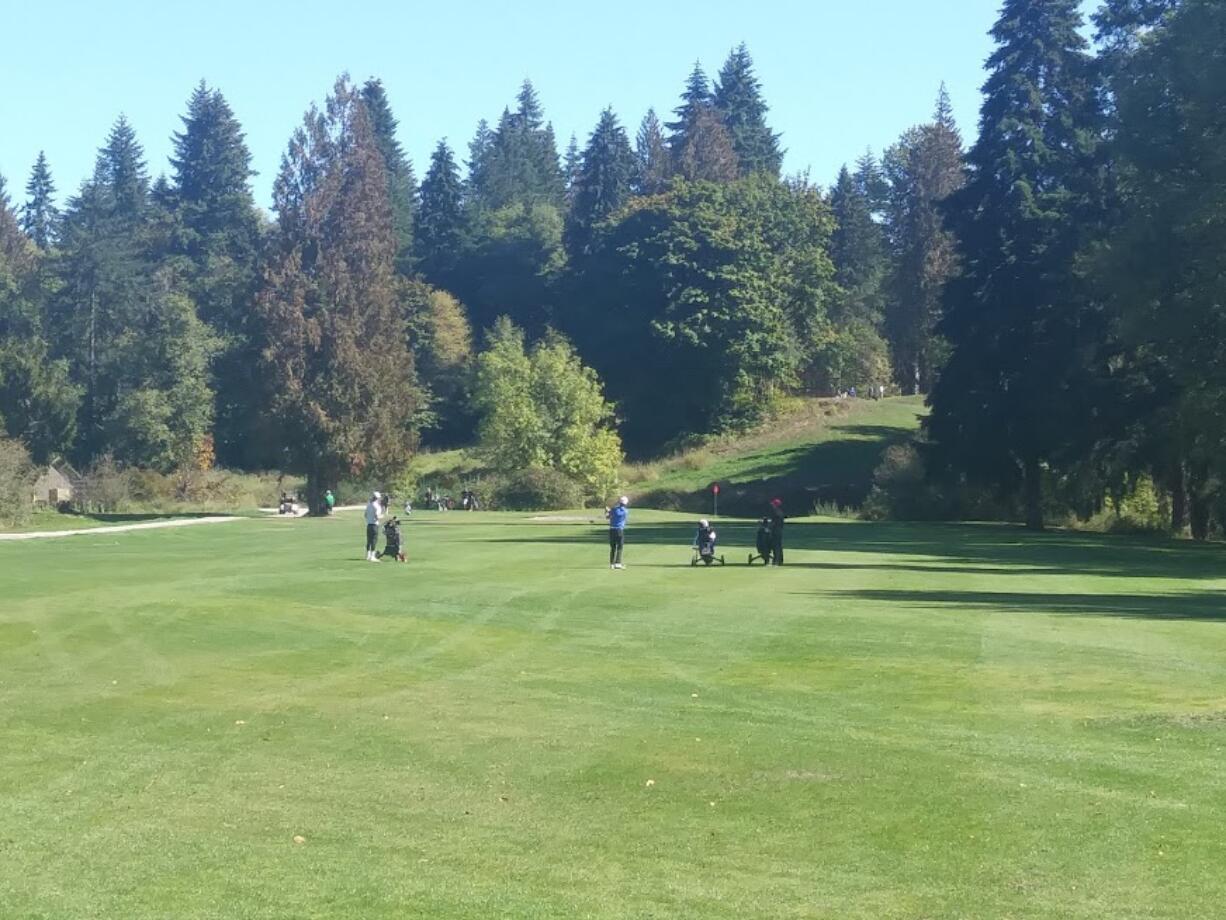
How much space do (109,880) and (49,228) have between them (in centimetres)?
16641

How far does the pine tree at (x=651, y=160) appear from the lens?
451ft

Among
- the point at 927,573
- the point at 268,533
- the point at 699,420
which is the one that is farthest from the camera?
the point at 699,420

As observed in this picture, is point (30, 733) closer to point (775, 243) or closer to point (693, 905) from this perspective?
point (693, 905)

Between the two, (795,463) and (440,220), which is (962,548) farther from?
(440,220)

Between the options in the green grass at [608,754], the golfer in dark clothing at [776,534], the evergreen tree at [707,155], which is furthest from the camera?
the evergreen tree at [707,155]

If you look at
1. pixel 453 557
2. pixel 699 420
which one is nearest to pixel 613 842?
pixel 453 557

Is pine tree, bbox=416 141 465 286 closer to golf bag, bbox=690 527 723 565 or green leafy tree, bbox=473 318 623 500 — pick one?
green leafy tree, bbox=473 318 623 500

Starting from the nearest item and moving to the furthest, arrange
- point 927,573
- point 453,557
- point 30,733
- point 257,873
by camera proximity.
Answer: point 257,873, point 30,733, point 927,573, point 453,557

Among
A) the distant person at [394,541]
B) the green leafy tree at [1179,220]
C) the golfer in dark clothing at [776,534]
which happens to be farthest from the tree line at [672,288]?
the distant person at [394,541]

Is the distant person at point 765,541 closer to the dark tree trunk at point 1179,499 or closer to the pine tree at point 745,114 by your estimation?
the dark tree trunk at point 1179,499

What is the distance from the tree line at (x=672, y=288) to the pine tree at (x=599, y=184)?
1.72 ft

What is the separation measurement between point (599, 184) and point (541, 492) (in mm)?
53064

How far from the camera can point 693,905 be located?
9469 mm

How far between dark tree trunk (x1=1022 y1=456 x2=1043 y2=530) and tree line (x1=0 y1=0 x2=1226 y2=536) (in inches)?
5.4
